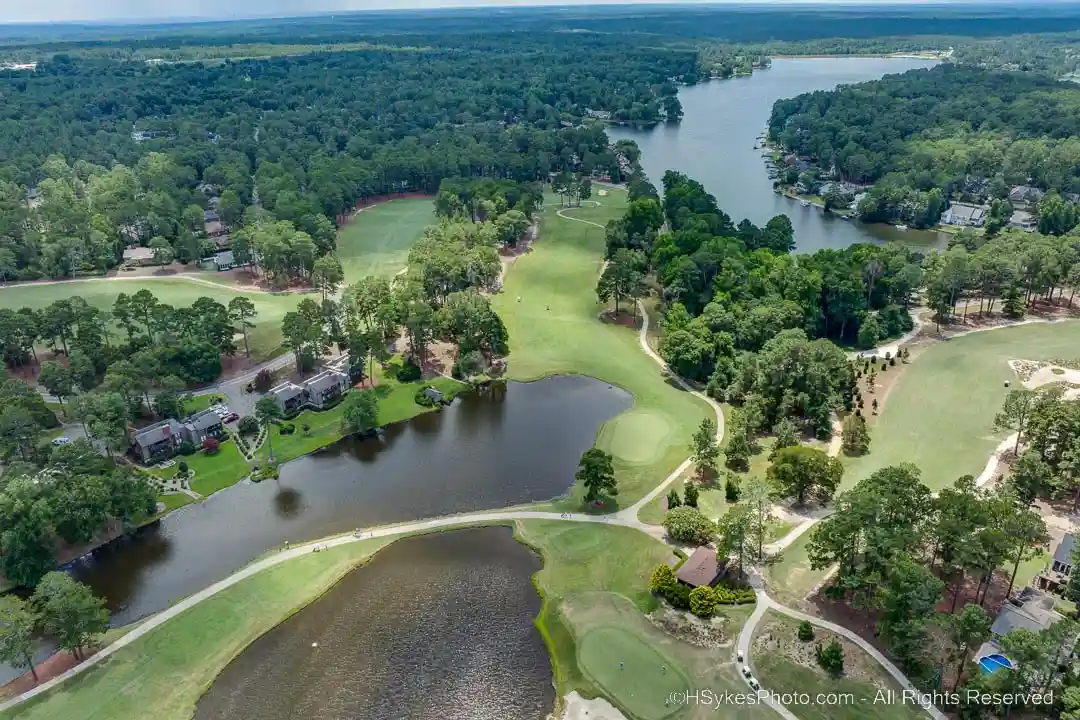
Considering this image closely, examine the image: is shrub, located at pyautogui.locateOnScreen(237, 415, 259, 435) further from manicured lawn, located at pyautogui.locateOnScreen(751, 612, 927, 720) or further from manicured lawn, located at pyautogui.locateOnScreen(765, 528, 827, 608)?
manicured lawn, located at pyautogui.locateOnScreen(751, 612, 927, 720)

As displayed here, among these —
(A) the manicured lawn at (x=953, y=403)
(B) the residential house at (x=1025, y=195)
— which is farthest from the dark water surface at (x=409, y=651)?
(B) the residential house at (x=1025, y=195)

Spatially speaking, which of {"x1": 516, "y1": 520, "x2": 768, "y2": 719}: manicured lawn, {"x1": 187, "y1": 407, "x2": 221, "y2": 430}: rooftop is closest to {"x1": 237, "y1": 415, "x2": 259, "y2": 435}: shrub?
{"x1": 187, "y1": 407, "x2": 221, "y2": 430}: rooftop

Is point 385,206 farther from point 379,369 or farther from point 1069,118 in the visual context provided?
point 1069,118

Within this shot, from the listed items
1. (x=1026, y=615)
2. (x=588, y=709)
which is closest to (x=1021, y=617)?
(x=1026, y=615)

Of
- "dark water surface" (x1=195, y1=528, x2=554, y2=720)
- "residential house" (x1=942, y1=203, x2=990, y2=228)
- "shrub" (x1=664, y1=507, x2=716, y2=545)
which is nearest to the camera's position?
"dark water surface" (x1=195, y1=528, x2=554, y2=720)

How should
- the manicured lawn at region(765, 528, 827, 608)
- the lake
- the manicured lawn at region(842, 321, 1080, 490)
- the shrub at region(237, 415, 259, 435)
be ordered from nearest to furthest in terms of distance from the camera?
the manicured lawn at region(765, 528, 827, 608)
the manicured lawn at region(842, 321, 1080, 490)
the shrub at region(237, 415, 259, 435)
the lake

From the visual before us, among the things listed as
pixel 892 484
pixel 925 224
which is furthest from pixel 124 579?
pixel 925 224
